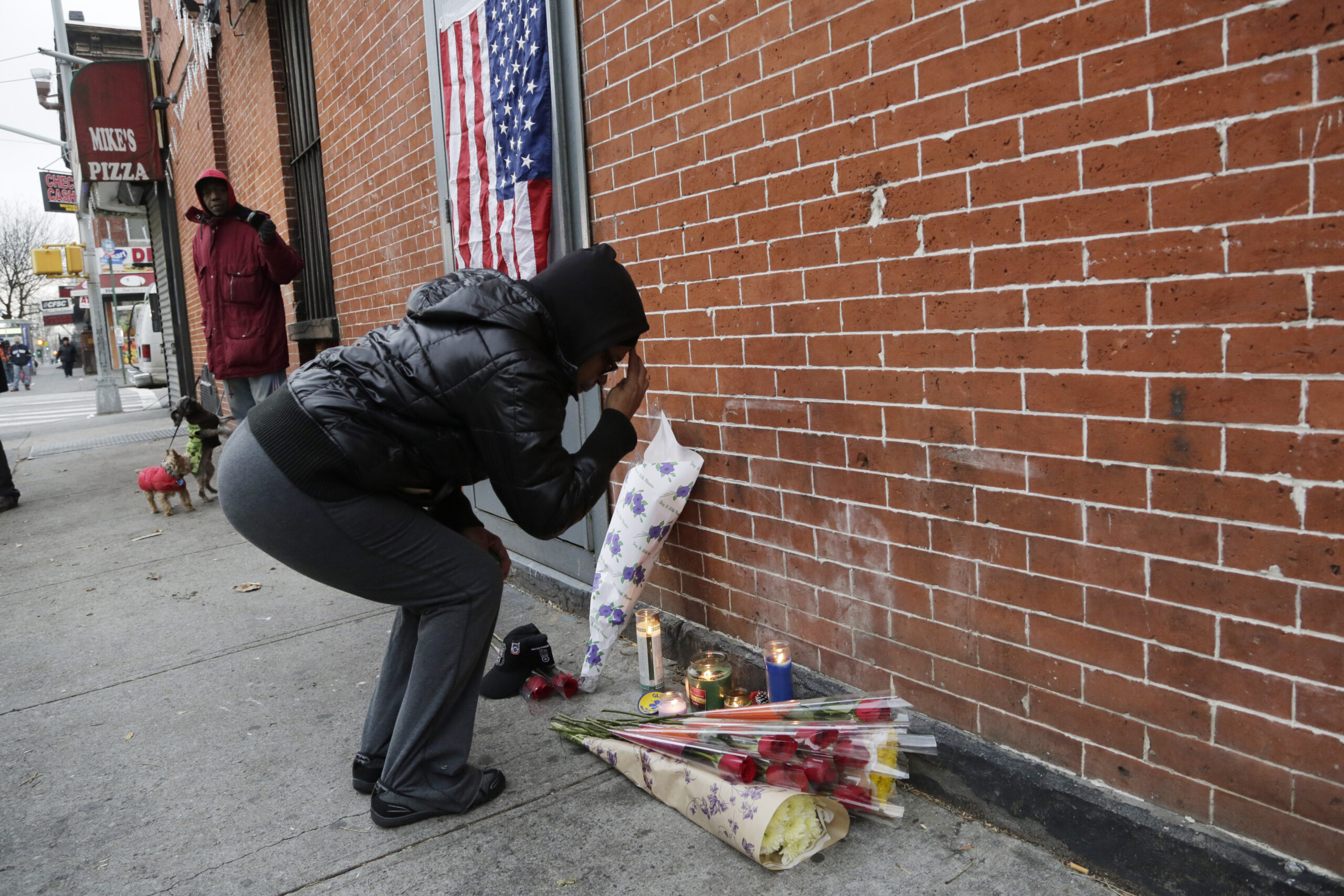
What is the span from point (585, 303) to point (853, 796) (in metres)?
1.45

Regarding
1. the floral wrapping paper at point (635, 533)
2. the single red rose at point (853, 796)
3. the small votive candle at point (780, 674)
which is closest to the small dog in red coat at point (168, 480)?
the floral wrapping paper at point (635, 533)

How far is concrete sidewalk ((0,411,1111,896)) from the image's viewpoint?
226 centimetres

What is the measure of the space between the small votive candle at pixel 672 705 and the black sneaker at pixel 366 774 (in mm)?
863

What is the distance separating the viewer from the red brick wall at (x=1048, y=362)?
174cm

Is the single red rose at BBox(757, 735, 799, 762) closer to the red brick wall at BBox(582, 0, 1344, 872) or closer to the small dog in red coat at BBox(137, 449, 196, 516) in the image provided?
the red brick wall at BBox(582, 0, 1344, 872)

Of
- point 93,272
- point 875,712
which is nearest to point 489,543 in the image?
point 875,712

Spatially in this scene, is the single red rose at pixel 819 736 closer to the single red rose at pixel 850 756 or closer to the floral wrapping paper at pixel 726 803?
the single red rose at pixel 850 756

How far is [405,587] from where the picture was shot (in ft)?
8.13

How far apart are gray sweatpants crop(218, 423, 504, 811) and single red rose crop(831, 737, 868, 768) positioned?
3.35ft

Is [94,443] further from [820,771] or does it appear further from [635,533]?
[820,771]

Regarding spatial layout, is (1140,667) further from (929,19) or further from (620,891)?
(929,19)

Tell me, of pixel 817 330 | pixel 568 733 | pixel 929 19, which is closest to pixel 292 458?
pixel 568 733

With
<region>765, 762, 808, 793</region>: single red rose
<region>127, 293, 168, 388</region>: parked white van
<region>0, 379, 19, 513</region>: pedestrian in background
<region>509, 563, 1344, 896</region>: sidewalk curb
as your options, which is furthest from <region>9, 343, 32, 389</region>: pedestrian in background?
<region>509, 563, 1344, 896</region>: sidewalk curb

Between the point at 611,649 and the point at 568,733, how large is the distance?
0.78 metres
